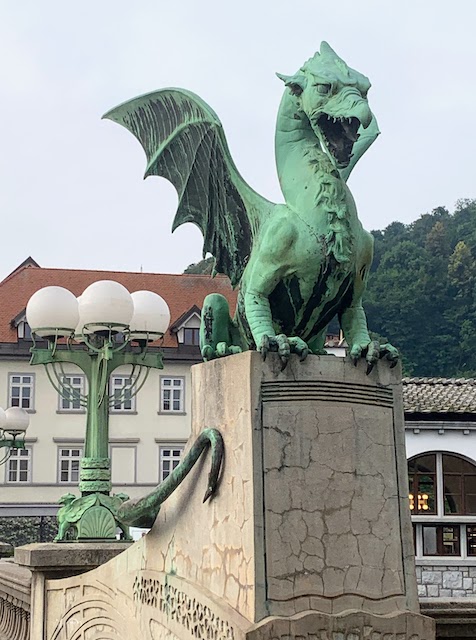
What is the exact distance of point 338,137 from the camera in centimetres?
474

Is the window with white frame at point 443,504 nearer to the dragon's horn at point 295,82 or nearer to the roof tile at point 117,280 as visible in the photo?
the roof tile at point 117,280

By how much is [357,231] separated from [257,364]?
95 cm

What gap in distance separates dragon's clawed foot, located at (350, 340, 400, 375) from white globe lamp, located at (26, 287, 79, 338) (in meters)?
4.24

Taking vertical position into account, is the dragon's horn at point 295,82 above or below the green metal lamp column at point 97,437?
above

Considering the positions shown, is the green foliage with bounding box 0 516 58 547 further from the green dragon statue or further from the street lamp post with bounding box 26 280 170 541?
the green dragon statue

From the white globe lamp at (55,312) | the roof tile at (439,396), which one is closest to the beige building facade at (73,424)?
the roof tile at (439,396)

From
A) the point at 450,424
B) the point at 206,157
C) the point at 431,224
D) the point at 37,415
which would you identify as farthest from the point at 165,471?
the point at 431,224

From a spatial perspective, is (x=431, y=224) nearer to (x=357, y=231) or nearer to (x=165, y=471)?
(x=165, y=471)

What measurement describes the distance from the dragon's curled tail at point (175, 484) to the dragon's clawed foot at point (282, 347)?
1.57ft

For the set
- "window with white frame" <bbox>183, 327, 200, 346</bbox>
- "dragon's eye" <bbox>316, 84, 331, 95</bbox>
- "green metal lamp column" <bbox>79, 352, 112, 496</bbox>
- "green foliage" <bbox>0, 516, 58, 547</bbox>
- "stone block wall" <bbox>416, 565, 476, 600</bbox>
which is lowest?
"stone block wall" <bbox>416, 565, 476, 600</bbox>

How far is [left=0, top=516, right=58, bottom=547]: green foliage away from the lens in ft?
107

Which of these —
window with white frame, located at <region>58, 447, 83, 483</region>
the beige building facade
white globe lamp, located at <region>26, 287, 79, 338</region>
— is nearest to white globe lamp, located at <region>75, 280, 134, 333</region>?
white globe lamp, located at <region>26, 287, 79, 338</region>

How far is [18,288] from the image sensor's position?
3647 cm

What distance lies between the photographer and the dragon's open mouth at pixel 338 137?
4.68 meters
